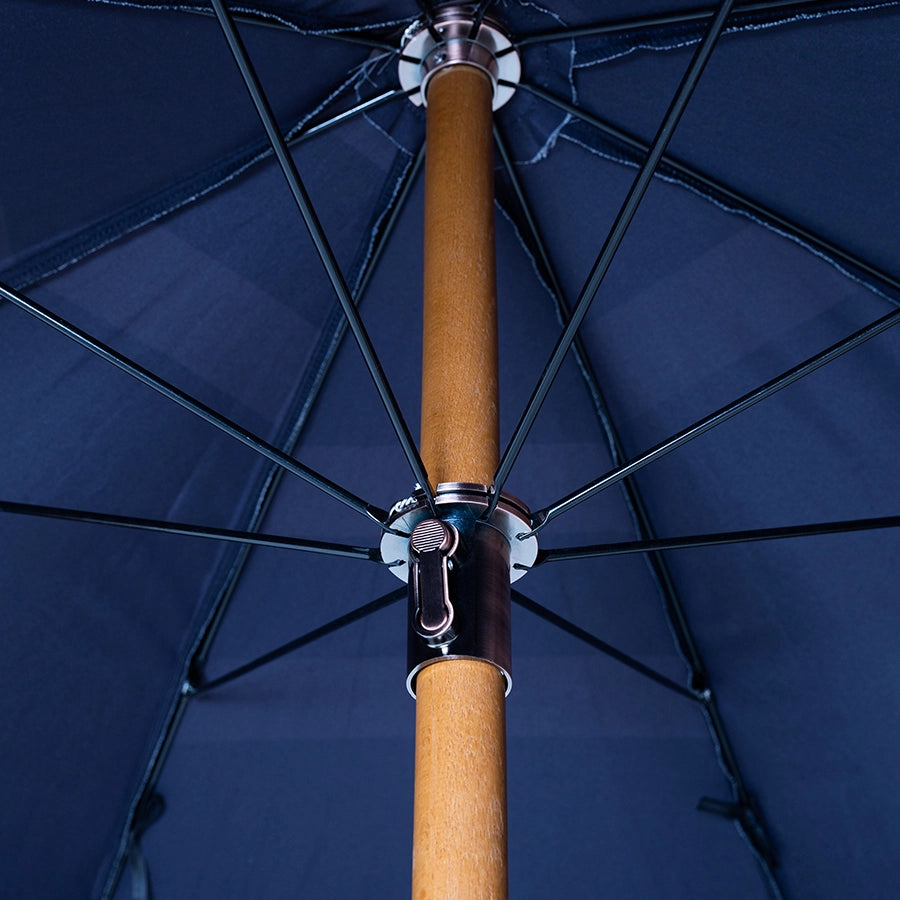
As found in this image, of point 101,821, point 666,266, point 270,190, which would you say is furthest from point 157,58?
point 101,821

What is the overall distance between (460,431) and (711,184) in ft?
2.87

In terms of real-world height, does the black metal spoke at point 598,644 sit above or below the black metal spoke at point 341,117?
below

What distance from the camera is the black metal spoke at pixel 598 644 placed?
2037 mm

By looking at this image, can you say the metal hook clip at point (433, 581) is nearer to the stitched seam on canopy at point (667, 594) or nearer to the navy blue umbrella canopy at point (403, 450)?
the navy blue umbrella canopy at point (403, 450)

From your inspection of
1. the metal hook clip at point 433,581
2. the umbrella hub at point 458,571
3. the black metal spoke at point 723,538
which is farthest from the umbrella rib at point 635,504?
the metal hook clip at point 433,581

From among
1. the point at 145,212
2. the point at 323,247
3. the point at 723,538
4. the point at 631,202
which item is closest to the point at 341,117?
the point at 145,212

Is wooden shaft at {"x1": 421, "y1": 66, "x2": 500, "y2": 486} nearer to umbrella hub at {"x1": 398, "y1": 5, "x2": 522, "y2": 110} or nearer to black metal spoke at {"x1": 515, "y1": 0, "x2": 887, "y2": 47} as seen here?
umbrella hub at {"x1": 398, "y1": 5, "x2": 522, "y2": 110}

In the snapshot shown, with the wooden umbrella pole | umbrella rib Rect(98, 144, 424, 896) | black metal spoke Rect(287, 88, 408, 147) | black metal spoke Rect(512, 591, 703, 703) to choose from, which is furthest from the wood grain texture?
black metal spoke Rect(287, 88, 408, 147)

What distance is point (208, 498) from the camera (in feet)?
8.41

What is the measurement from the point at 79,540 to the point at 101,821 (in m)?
0.65

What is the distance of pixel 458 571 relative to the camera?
1.64m

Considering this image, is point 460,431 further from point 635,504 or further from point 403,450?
point 635,504

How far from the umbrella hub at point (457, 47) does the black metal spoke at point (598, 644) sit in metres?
1.04

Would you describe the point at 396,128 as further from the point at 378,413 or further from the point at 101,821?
the point at 101,821
